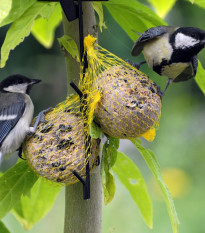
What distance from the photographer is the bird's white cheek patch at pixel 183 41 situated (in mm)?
1295

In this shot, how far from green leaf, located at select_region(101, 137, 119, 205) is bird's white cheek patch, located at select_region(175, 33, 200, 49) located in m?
0.36

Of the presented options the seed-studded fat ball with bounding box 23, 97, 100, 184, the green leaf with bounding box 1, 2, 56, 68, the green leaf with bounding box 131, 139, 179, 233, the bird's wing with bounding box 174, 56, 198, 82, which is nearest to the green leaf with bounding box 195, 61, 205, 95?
the bird's wing with bounding box 174, 56, 198, 82

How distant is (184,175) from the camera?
3207 millimetres

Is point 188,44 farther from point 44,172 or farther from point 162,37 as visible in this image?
point 44,172

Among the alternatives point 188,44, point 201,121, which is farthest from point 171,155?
point 188,44

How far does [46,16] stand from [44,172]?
0.41 meters

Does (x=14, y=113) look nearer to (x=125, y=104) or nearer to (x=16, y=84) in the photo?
(x=16, y=84)

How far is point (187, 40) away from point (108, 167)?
474 millimetres

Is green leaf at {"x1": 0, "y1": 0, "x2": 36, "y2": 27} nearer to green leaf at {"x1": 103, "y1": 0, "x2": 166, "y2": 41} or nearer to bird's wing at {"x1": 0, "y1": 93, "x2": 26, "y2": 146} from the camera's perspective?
green leaf at {"x1": 103, "y1": 0, "x2": 166, "y2": 41}

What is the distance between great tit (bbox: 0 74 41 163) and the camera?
4.12 feet

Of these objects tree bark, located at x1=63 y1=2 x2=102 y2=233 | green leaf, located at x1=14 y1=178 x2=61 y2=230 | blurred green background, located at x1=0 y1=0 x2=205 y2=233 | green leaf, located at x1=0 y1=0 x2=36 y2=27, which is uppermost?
green leaf, located at x1=0 y1=0 x2=36 y2=27

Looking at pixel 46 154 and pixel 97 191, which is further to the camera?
pixel 97 191

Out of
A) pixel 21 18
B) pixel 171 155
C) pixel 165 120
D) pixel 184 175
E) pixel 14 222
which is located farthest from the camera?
pixel 165 120

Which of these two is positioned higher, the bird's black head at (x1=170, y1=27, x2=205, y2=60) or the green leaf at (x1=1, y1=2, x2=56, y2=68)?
the green leaf at (x1=1, y1=2, x2=56, y2=68)
